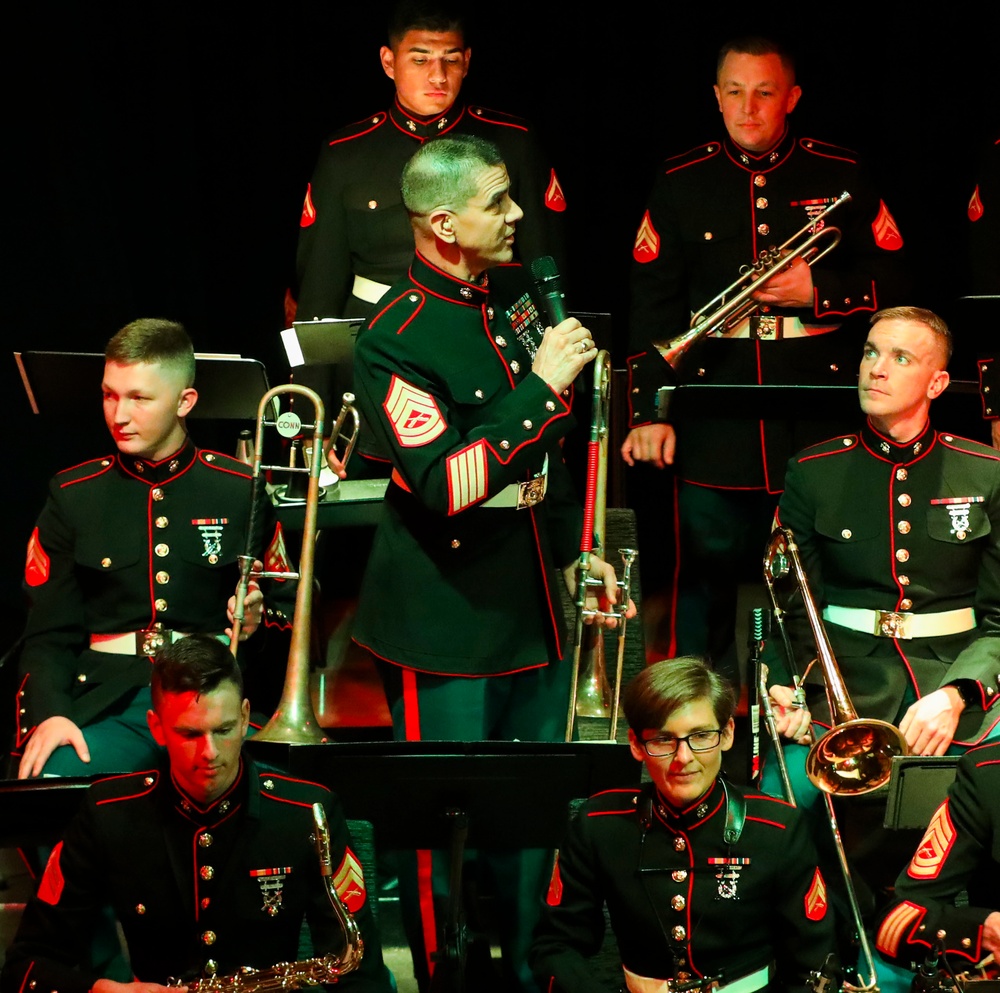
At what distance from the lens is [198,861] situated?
324 centimetres

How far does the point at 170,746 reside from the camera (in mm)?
3211

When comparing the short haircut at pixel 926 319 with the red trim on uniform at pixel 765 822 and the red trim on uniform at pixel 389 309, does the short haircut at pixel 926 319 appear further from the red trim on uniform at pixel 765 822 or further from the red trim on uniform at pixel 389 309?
the red trim on uniform at pixel 765 822

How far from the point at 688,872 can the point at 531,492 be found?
0.92m

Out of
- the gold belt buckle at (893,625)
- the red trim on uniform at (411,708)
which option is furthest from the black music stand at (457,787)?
the gold belt buckle at (893,625)

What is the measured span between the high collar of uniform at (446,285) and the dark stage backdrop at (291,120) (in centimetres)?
226

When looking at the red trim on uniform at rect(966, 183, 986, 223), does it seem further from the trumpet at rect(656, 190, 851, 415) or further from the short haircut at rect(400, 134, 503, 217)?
the short haircut at rect(400, 134, 503, 217)

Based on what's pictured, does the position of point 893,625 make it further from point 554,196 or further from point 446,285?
point 554,196

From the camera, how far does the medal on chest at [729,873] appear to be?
3.25 metres

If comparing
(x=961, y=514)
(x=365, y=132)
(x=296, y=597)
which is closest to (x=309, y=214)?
(x=365, y=132)

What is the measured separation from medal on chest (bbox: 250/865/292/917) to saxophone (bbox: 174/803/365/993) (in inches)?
4.7

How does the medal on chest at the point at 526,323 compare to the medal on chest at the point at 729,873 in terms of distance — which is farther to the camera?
the medal on chest at the point at 526,323

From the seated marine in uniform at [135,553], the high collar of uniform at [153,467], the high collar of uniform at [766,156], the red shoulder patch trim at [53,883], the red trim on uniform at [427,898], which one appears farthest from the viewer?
the high collar of uniform at [766,156]

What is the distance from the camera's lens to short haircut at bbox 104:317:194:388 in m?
4.04

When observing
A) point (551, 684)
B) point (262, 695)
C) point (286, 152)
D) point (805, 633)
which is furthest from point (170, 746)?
point (286, 152)
